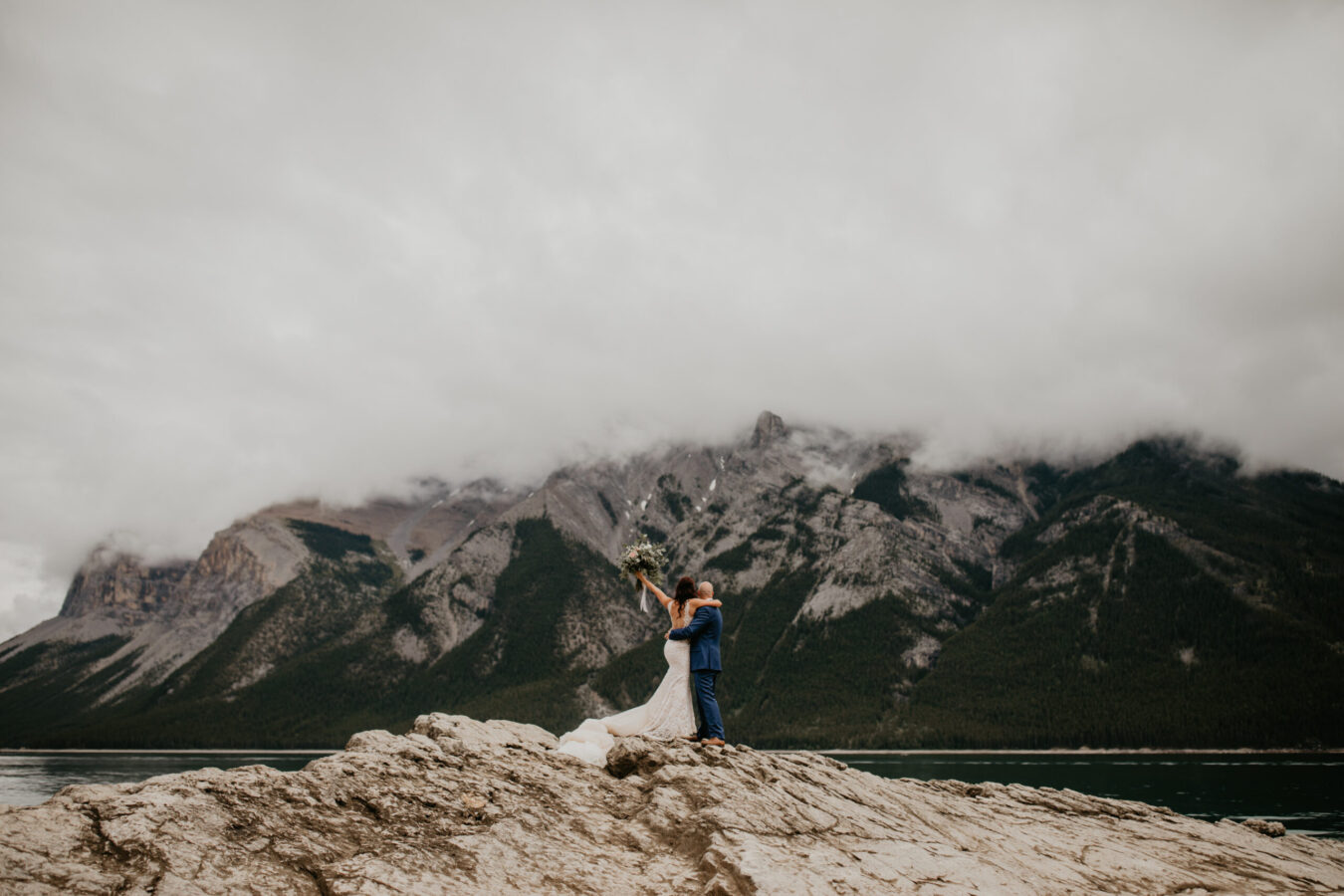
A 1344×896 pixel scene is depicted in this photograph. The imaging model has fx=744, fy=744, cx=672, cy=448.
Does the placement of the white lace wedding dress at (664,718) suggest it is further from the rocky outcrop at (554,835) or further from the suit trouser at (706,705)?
the rocky outcrop at (554,835)

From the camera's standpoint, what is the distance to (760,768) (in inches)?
655

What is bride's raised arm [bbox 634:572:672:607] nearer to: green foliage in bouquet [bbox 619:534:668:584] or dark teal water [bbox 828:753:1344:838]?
green foliage in bouquet [bbox 619:534:668:584]

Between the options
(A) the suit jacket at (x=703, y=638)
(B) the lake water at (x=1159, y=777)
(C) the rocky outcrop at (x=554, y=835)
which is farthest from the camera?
(B) the lake water at (x=1159, y=777)

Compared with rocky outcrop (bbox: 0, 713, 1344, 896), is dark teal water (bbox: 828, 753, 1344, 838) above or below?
below

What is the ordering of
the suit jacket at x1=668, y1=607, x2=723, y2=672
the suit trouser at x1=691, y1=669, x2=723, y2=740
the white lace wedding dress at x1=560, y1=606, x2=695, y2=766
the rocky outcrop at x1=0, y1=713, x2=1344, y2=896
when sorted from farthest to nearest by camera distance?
the white lace wedding dress at x1=560, y1=606, x2=695, y2=766, the suit trouser at x1=691, y1=669, x2=723, y2=740, the suit jacket at x1=668, y1=607, x2=723, y2=672, the rocky outcrop at x1=0, y1=713, x2=1344, y2=896

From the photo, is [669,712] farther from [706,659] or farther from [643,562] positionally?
[643,562]

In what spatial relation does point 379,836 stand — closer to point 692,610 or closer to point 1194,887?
point 692,610

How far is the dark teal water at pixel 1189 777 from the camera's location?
7300 cm

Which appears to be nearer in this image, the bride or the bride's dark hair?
the bride

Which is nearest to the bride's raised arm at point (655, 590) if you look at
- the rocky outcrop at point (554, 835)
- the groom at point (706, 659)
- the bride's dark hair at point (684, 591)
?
the bride's dark hair at point (684, 591)

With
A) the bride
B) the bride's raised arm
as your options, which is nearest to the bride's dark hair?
the bride

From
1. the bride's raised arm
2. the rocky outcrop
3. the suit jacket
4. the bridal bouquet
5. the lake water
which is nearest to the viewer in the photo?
the rocky outcrop

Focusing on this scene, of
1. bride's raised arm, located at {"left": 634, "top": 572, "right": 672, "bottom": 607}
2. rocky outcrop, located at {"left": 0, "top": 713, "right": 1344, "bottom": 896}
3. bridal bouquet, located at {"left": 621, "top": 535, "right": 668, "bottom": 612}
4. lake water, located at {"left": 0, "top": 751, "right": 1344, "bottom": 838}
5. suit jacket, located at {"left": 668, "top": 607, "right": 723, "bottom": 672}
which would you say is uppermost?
bridal bouquet, located at {"left": 621, "top": 535, "right": 668, "bottom": 612}

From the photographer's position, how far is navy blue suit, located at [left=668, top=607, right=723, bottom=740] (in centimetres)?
1764
